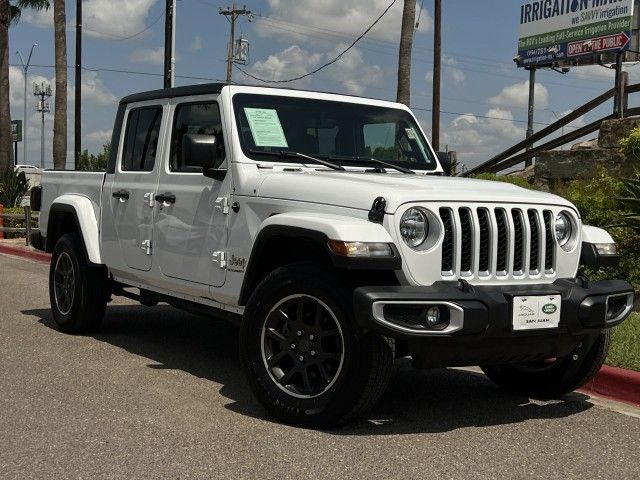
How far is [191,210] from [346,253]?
1934mm

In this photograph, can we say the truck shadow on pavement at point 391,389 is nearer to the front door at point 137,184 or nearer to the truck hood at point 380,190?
the front door at point 137,184

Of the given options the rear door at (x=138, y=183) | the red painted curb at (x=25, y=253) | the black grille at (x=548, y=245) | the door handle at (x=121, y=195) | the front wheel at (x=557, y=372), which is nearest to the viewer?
the black grille at (x=548, y=245)

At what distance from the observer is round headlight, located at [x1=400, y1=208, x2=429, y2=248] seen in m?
5.04

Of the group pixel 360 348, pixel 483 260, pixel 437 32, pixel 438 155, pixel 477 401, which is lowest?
pixel 477 401

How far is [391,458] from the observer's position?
4.74m

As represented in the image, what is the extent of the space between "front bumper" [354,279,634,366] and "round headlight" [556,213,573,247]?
0.26 meters

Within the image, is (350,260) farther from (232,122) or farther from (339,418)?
(232,122)

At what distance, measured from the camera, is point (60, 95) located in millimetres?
28109

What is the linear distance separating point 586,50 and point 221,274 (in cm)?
2736

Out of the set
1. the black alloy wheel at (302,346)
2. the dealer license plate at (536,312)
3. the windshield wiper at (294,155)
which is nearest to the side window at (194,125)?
the windshield wiper at (294,155)

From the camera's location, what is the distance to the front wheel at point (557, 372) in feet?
19.1

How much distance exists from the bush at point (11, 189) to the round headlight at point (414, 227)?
22.1 m

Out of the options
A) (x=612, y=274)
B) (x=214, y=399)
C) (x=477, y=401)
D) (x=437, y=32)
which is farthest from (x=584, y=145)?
(x=437, y=32)

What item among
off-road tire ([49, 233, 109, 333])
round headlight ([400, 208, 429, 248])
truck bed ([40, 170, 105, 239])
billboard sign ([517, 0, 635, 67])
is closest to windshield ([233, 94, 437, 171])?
→ round headlight ([400, 208, 429, 248])
